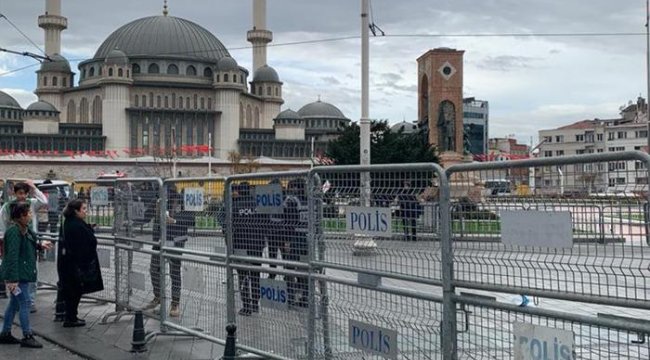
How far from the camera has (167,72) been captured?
348ft

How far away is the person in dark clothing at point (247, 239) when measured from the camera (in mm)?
6984

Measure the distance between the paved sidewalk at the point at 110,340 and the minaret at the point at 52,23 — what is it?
103 metres

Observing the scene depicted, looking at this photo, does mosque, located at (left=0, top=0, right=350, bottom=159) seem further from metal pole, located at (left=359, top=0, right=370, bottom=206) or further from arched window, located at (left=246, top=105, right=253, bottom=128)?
metal pole, located at (left=359, top=0, right=370, bottom=206)

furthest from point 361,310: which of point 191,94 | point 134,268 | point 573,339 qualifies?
point 191,94

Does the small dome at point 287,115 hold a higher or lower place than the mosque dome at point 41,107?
lower

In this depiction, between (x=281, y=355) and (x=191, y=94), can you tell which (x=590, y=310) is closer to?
(x=281, y=355)

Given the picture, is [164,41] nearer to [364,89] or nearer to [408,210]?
[364,89]

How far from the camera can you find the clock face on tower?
154 feet

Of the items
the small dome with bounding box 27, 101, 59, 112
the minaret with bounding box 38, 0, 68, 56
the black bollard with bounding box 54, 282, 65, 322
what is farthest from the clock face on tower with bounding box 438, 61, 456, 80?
the minaret with bounding box 38, 0, 68, 56

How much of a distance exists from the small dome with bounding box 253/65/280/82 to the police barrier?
112090 millimetres

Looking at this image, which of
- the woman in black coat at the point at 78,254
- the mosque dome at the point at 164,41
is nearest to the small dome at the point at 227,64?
the mosque dome at the point at 164,41

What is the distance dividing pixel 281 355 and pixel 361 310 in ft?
4.51

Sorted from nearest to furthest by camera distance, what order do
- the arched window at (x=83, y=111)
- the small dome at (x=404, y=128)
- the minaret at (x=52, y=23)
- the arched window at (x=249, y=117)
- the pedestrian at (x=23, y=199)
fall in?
1. the pedestrian at (x=23, y=199)
2. the small dome at (x=404, y=128)
3. the minaret at (x=52, y=23)
4. the arched window at (x=83, y=111)
5. the arched window at (x=249, y=117)

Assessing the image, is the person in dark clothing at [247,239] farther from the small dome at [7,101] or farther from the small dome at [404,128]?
the small dome at [7,101]
